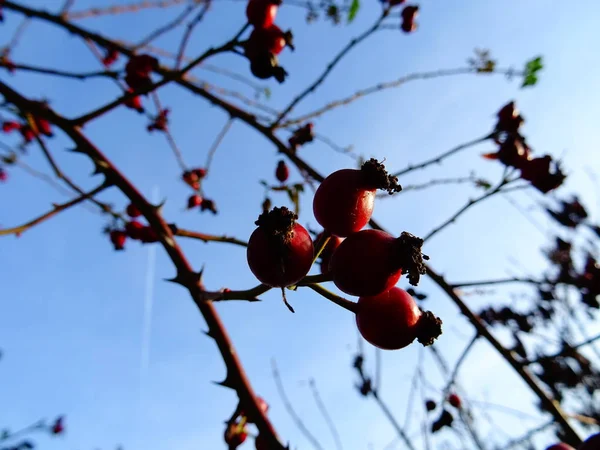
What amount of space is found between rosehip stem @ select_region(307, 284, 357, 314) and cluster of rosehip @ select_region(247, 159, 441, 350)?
0.02 m

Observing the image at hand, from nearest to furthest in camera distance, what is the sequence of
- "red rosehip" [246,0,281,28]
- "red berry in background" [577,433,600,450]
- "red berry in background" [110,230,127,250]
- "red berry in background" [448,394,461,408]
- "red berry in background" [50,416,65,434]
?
"red berry in background" [577,433,600,450] → "red rosehip" [246,0,281,28] → "red berry in background" [110,230,127,250] → "red berry in background" [448,394,461,408] → "red berry in background" [50,416,65,434]

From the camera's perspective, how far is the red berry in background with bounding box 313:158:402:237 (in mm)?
Result: 1065

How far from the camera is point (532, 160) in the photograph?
2.31 meters

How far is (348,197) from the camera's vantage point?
1.06 meters

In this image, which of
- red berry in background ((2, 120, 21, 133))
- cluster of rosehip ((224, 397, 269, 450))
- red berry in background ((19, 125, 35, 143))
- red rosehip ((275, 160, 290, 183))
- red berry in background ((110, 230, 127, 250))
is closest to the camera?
cluster of rosehip ((224, 397, 269, 450))

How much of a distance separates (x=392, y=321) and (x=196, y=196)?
3.32 metres

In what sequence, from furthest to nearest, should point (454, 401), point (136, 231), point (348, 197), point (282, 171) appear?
point (454, 401) < point (282, 171) < point (136, 231) < point (348, 197)

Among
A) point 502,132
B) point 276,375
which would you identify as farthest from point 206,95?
point 276,375

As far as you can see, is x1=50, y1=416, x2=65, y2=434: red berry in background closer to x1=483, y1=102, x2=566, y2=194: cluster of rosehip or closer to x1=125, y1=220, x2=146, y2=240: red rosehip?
x1=125, y1=220, x2=146, y2=240: red rosehip

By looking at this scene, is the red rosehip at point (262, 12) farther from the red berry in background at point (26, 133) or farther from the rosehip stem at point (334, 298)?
the red berry in background at point (26, 133)

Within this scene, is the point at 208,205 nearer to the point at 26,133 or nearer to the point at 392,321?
the point at 26,133

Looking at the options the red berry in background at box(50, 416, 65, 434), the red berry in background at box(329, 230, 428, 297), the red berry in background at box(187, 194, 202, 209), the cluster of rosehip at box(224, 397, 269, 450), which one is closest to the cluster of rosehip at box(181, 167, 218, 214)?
the red berry in background at box(187, 194, 202, 209)

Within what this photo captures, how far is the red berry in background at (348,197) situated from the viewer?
41.9 inches

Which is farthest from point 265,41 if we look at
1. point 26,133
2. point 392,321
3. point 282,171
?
point 26,133
